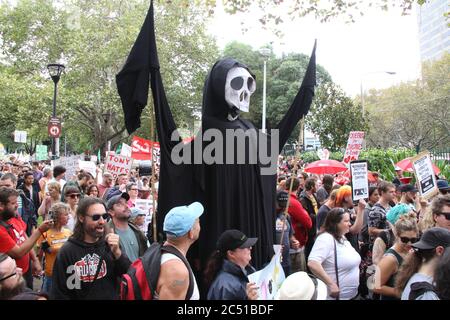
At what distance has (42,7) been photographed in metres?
25.5

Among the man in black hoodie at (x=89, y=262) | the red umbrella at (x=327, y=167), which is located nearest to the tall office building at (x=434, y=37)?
the red umbrella at (x=327, y=167)

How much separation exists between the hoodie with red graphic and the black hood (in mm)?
1457

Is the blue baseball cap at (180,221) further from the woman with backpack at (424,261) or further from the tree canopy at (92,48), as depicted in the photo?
the tree canopy at (92,48)

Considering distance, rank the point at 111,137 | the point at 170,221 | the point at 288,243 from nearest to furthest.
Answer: the point at 170,221
the point at 288,243
the point at 111,137

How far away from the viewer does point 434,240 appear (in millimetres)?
3131

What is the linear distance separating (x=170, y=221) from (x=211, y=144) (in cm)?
119

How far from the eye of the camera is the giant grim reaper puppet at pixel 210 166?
3.87 m

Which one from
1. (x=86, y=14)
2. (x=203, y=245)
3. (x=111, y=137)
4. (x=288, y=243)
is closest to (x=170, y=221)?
(x=203, y=245)

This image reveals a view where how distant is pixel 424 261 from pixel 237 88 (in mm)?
1999

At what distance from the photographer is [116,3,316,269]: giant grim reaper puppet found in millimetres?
3871

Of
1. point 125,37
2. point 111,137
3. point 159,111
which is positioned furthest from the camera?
point 111,137

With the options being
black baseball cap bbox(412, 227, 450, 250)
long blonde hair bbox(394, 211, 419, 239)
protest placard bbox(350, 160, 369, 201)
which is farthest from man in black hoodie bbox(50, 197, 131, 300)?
protest placard bbox(350, 160, 369, 201)

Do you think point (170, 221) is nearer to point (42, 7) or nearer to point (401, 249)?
A: point (401, 249)

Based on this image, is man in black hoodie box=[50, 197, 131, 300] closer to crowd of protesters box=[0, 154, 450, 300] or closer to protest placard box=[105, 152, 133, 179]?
crowd of protesters box=[0, 154, 450, 300]
